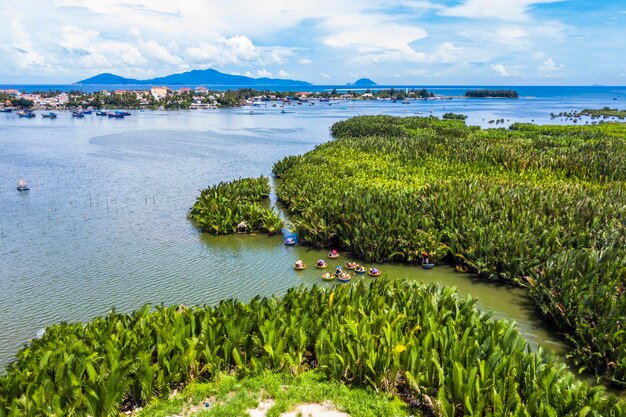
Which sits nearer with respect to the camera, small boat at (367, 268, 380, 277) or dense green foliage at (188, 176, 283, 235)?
small boat at (367, 268, 380, 277)

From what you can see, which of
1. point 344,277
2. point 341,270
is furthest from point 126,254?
point 344,277

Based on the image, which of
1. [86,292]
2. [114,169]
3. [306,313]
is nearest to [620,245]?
[306,313]

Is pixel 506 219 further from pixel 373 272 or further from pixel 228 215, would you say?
pixel 228 215

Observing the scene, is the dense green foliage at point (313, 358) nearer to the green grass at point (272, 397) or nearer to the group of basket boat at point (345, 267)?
the green grass at point (272, 397)

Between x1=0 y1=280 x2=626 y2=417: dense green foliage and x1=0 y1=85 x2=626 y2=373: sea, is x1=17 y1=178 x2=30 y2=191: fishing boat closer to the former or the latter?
x1=0 y1=85 x2=626 y2=373: sea

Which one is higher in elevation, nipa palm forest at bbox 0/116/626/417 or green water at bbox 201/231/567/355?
nipa palm forest at bbox 0/116/626/417

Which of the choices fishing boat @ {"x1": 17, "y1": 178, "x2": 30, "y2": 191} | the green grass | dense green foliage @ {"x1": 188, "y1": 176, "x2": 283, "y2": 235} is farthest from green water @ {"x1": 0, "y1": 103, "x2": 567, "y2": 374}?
the green grass
